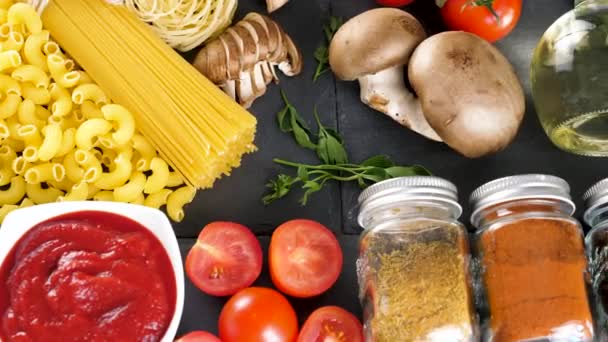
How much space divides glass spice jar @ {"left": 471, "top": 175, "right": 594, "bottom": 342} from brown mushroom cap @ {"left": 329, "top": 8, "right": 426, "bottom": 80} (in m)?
0.28

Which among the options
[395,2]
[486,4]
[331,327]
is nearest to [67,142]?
[331,327]

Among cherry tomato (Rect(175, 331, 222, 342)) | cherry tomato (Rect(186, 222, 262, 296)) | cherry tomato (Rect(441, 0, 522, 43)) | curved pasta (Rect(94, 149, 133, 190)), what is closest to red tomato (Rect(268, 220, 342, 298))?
cherry tomato (Rect(186, 222, 262, 296))

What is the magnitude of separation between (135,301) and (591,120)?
0.77 meters

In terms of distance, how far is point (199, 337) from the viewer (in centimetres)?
125

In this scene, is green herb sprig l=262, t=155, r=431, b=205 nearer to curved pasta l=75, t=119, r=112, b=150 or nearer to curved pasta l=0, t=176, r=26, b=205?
curved pasta l=75, t=119, r=112, b=150

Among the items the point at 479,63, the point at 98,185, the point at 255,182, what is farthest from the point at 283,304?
the point at 479,63

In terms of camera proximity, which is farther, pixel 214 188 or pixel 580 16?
pixel 214 188

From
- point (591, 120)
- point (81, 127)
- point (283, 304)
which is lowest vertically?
point (283, 304)

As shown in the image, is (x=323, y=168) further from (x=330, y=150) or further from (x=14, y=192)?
(x=14, y=192)

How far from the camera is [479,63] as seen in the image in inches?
51.8

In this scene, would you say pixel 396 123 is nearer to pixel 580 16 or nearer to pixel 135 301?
pixel 580 16

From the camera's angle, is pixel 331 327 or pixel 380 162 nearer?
pixel 331 327

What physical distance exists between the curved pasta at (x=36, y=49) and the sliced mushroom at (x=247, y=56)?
0.25 metres

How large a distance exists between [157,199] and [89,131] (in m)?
0.16
